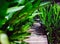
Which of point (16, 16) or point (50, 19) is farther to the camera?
point (50, 19)

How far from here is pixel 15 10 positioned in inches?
11.3

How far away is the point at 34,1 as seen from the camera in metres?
0.35

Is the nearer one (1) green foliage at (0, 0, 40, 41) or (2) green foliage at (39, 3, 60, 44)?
(1) green foliage at (0, 0, 40, 41)

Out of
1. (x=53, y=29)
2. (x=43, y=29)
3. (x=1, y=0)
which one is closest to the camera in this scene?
(x=1, y=0)

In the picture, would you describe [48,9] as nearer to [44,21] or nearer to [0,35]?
[44,21]

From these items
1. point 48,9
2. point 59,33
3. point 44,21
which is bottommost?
point 59,33

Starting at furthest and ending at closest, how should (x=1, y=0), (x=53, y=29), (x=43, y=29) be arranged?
(x=43, y=29) → (x=53, y=29) → (x=1, y=0)

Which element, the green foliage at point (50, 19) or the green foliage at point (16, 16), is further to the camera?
the green foliage at point (50, 19)

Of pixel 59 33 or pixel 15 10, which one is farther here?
pixel 59 33

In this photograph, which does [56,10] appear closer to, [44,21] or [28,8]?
[44,21]

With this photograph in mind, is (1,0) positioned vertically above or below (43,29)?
above

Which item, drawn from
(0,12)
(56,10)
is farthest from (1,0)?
(56,10)

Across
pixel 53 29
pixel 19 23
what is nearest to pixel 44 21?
pixel 53 29

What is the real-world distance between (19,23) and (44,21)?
1.72 m
